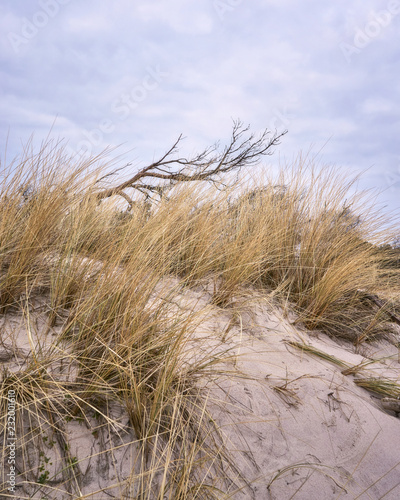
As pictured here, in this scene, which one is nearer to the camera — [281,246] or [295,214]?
[281,246]

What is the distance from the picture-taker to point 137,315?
4.66ft

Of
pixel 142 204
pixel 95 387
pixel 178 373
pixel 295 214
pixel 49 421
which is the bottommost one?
pixel 49 421

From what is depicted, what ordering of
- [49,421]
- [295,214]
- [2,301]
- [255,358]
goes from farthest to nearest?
[295,214]
[255,358]
[2,301]
[49,421]

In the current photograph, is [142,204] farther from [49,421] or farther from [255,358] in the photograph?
[49,421]

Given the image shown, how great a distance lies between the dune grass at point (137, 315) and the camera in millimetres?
1172

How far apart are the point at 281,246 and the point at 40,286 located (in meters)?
1.79

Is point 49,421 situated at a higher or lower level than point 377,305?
lower

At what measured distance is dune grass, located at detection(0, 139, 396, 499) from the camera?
117 cm

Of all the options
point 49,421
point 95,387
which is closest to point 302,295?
point 95,387

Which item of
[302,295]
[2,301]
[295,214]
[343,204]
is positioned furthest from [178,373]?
[343,204]

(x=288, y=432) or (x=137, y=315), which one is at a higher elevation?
(x=137, y=315)

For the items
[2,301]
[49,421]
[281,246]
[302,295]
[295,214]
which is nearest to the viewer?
[49,421]

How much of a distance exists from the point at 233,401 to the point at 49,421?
69 cm

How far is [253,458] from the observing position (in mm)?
1314
